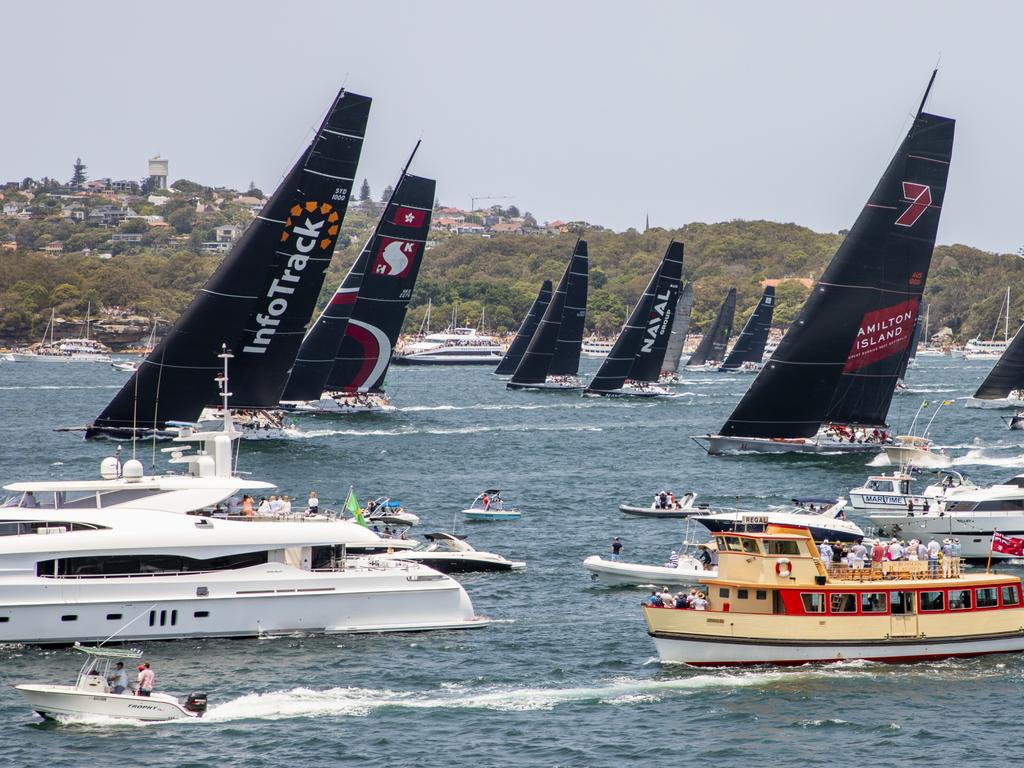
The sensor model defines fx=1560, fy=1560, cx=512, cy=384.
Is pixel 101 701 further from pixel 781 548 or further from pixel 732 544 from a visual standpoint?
pixel 781 548

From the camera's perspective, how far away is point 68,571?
119 feet

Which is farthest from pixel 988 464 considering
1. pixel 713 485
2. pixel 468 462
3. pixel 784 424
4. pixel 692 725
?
pixel 692 725

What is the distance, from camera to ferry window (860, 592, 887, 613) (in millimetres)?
36562

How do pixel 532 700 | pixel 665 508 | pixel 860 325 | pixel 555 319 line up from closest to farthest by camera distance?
pixel 532 700 → pixel 665 508 → pixel 860 325 → pixel 555 319

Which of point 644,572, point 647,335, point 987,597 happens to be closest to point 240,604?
point 644,572

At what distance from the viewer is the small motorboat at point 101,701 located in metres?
31.1

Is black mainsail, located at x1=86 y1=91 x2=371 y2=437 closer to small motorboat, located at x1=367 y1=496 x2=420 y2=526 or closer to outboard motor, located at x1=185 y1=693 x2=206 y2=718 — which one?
small motorboat, located at x1=367 y1=496 x2=420 y2=526

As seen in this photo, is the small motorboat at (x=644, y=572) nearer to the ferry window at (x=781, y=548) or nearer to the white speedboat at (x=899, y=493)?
the ferry window at (x=781, y=548)

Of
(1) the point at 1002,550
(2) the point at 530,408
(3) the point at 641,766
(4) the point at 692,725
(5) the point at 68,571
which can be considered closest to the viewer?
(3) the point at 641,766

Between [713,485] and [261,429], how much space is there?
25670 millimetres

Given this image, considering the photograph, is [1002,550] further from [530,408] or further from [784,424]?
[530,408]

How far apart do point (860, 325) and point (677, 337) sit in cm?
8959

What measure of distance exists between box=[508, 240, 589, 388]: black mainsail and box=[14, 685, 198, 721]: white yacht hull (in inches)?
4304

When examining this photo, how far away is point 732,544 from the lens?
3716 cm
